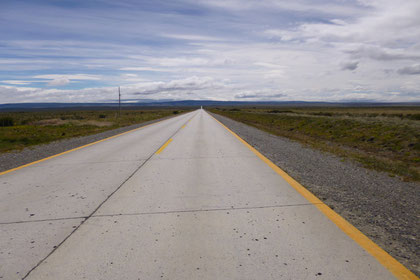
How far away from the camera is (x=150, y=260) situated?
286cm

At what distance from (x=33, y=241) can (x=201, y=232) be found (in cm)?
209

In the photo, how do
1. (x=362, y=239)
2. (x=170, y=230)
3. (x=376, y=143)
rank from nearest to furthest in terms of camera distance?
(x=362, y=239)
(x=170, y=230)
(x=376, y=143)

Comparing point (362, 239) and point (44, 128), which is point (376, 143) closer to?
point (362, 239)

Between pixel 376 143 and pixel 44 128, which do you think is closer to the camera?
pixel 376 143

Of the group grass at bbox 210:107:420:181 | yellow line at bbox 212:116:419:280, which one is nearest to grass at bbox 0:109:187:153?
yellow line at bbox 212:116:419:280

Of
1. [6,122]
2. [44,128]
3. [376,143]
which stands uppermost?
[6,122]

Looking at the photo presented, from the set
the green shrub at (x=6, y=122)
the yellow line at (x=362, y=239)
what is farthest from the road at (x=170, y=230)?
the green shrub at (x=6, y=122)

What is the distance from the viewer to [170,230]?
11.7ft

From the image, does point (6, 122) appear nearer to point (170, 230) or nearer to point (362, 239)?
point (170, 230)

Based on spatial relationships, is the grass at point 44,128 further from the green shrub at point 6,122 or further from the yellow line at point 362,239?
the yellow line at point 362,239

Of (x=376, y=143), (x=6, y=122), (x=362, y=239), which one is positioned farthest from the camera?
(x=6, y=122)

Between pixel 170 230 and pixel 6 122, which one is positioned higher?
pixel 6 122

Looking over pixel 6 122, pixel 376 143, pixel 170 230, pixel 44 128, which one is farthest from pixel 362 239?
pixel 6 122

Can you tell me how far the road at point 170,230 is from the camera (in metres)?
2.71
